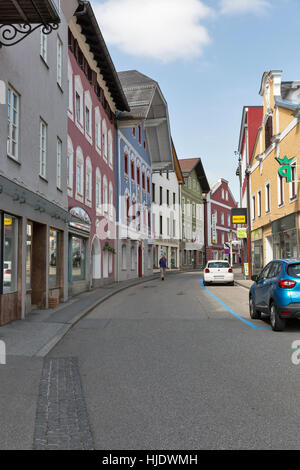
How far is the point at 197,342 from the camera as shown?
29.7ft

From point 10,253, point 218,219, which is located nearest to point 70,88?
point 10,253

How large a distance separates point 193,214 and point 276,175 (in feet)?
127

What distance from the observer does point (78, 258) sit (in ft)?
67.9

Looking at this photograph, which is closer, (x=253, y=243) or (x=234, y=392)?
(x=234, y=392)

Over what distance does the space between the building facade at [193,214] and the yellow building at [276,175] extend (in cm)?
2645

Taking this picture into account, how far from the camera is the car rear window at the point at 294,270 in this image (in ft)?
33.7

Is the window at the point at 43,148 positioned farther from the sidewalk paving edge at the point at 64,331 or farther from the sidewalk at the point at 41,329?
the sidewalk paving edge at the point at 64,331

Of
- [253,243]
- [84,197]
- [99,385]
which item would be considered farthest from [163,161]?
[99,385]

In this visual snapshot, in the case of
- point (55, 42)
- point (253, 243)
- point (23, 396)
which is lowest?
point (23, 396)

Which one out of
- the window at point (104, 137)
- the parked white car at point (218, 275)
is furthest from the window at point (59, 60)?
the parked white car at point (218, 275)

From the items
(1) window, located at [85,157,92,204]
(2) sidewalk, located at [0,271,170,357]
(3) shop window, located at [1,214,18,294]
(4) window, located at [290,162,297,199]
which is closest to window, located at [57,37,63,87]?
(1) window, located at [85,157,92,204]

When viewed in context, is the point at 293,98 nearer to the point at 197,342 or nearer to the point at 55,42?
the point at 55,42

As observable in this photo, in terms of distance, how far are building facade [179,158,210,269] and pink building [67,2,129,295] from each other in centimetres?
3013
